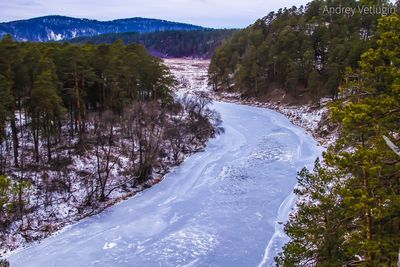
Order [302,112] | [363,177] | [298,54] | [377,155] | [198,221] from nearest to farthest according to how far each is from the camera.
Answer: [377,155] → [363,177] → [198,221] → [302,112] → [298,54]

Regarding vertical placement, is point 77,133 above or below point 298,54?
below

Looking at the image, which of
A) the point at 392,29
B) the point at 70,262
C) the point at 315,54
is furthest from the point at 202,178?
the point at 315,54

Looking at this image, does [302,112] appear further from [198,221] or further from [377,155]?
[377,155]

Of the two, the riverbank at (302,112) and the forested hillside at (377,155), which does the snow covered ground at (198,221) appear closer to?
the riverbank at (302,112)

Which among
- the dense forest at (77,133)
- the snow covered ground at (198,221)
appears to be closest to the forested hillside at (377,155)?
the snow covered ground at (198,221)

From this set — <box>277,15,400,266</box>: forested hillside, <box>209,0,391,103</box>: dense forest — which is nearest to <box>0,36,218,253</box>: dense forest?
<box>277,15,400,266</box>: forested hillside

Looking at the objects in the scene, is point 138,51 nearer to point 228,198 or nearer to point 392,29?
point 228,198

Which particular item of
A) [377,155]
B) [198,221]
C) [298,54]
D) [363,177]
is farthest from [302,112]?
[377,155]
